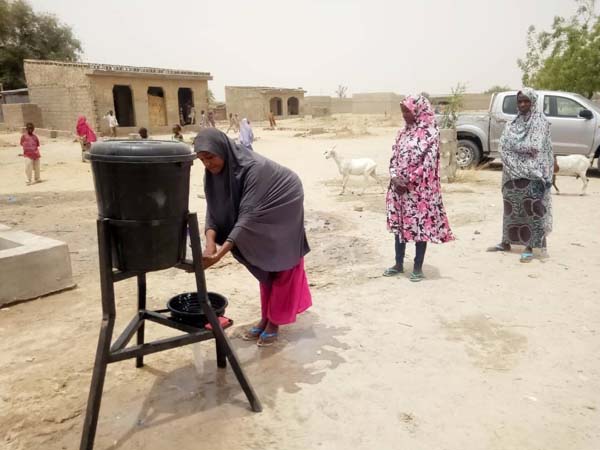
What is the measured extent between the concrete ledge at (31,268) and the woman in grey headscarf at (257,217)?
6.73 ft

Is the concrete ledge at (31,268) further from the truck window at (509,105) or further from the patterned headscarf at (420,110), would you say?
the truck window at (509,105)

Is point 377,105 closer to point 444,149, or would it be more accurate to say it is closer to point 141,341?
point 444,149

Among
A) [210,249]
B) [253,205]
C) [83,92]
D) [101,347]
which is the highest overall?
[83,92]

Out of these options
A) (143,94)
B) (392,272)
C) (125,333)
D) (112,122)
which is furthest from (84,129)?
(125,333)

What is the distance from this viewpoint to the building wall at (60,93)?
68.1 ft

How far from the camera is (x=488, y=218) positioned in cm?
664

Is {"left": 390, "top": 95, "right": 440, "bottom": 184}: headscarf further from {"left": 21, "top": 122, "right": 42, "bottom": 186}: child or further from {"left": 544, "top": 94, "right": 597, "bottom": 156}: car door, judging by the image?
{"left": 21, "top": 122, "right": 42, "bottom": 186}: child

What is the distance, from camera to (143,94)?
22.9 m

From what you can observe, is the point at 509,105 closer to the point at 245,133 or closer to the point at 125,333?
the point at 245,133

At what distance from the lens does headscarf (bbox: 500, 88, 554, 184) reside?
4.50 metres

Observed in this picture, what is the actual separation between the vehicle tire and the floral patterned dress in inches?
277

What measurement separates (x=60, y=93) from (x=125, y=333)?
75.3ft

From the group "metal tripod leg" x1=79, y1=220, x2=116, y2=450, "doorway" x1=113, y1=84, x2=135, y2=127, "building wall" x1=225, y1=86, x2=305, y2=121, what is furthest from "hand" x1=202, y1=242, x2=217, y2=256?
"building wall" x1=225, y1=86, x2=305, y2=121

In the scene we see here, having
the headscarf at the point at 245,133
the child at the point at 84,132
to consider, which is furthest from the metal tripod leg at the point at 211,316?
the child at the point at 84,132
